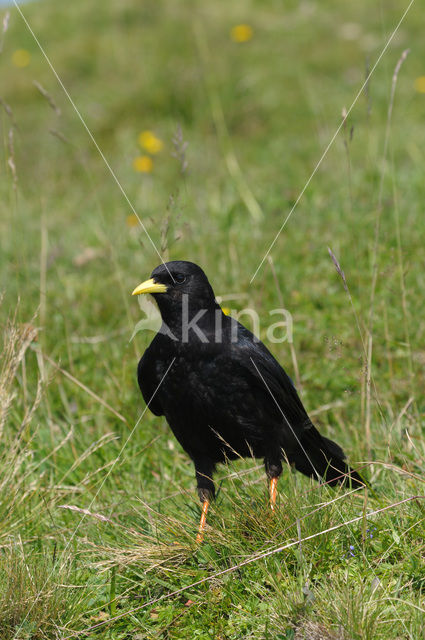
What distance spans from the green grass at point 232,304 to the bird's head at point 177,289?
19 cm

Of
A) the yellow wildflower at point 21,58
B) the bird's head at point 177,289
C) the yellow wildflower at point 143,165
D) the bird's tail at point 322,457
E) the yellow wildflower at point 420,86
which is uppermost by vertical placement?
the bird's head at point 177,289

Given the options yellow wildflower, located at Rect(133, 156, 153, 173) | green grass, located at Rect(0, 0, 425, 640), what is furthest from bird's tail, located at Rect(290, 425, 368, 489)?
yellow wildflower, located at Rect(133, 156, 153, 173)

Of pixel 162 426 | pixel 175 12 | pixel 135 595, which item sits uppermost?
pixel 175 12

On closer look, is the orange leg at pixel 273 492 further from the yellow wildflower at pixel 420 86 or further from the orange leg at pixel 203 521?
the yellow wildflower at pixel 420 86

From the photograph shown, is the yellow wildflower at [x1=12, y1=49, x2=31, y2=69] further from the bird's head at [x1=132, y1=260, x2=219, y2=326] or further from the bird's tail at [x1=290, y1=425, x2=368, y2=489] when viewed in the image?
the bird's tail at [x1=290, y1=425, x2=368, y2=489]

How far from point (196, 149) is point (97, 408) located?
4.52 meters

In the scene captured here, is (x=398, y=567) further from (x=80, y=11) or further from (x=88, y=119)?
(x=80, y=11)

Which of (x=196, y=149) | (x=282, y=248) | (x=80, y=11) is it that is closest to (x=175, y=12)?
(x=80, y=11)

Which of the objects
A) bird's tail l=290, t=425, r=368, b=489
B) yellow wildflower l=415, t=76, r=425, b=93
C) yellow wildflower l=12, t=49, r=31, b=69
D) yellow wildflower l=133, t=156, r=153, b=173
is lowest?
bird's tail l=290, t=425, r=368, b=489

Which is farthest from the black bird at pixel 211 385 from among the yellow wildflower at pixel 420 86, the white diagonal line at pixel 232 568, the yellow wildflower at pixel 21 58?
the yellow wildflower at pixel 21 58

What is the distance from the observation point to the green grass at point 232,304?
251cm

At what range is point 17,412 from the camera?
3906mm

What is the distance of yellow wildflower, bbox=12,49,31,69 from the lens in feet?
36.0

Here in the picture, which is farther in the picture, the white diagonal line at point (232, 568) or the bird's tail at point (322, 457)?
the bird's tail at point (322, 457)
